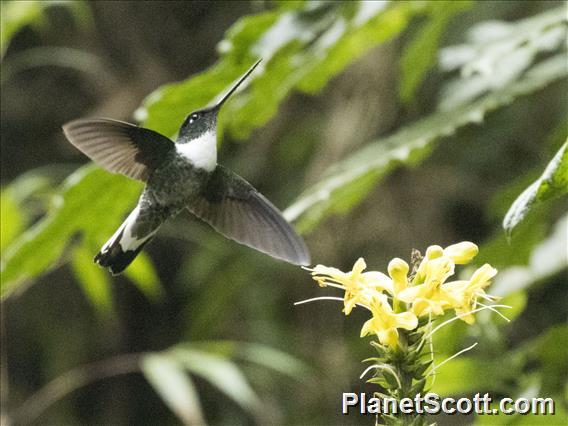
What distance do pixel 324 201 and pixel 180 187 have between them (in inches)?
10.7

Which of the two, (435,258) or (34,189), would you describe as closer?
(435,258)

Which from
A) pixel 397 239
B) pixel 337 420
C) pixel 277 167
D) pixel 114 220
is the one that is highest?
pixel 277 167

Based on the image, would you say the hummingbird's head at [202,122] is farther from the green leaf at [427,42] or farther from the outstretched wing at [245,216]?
the green leaf at [427,42]

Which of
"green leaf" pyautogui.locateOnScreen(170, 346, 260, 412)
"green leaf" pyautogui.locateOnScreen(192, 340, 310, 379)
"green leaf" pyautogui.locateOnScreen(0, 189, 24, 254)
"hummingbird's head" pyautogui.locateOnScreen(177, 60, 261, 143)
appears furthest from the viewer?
"green leaf" pyautogui.locateOnScreen(192, 340, 310, 379)

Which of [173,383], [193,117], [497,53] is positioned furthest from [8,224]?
[497,53]

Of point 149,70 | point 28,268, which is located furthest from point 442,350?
point 149,70

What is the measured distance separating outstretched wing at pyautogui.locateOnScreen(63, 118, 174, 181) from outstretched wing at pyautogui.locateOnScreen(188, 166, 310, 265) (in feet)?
0.23

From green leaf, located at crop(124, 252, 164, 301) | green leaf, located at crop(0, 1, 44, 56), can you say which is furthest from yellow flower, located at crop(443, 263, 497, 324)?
green leaf, located at crop(0, 1, 44, 56)

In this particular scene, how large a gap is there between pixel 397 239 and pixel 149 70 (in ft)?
3.50

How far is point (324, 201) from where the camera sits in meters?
1.09

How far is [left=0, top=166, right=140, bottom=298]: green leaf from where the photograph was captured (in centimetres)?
102

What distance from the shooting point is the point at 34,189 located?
190 cm

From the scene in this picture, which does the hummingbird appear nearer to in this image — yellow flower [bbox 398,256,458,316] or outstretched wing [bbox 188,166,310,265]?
outstretched wing [bbox 188,166,310,265]

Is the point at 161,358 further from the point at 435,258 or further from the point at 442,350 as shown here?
the point at 435,258
